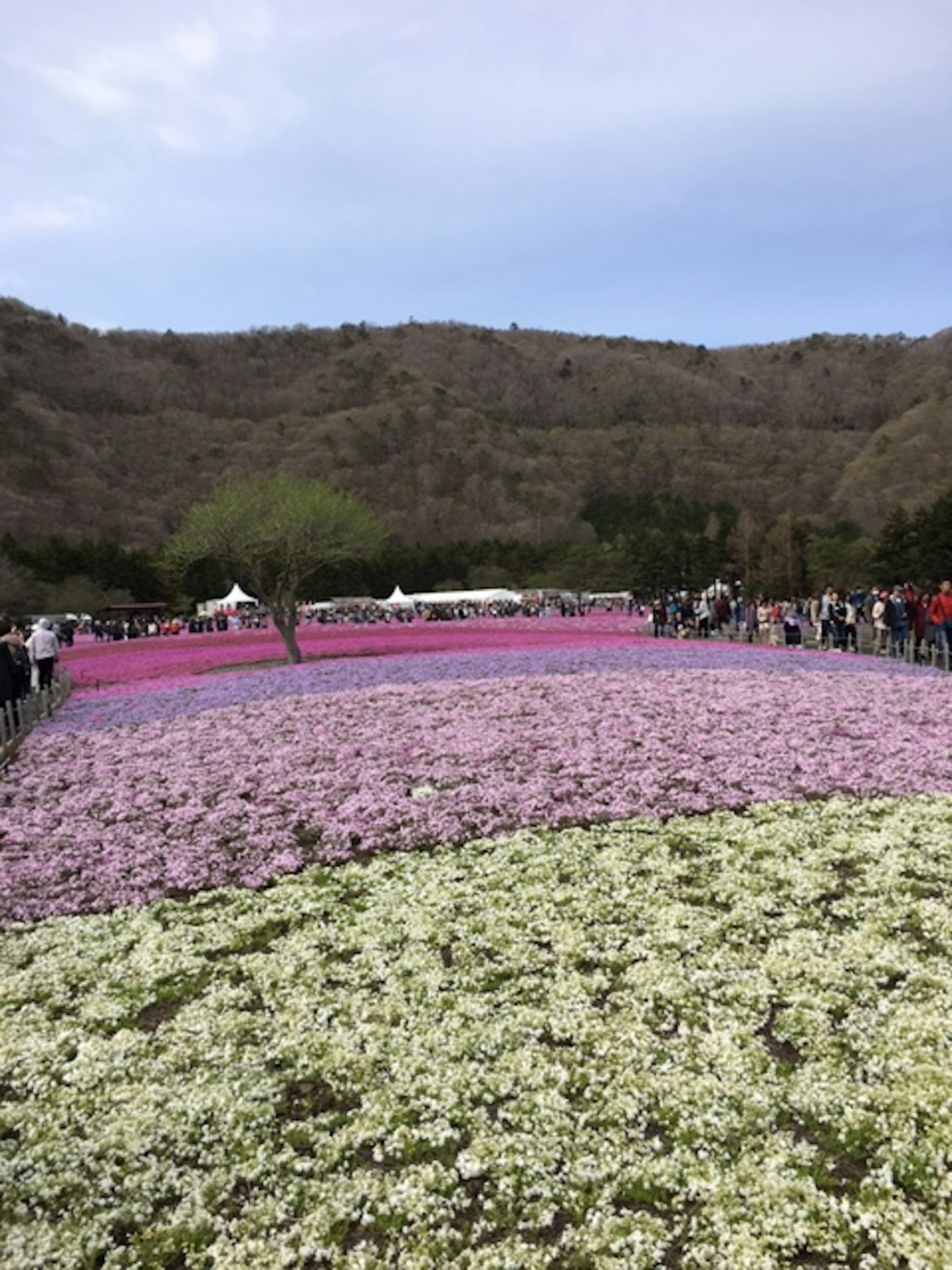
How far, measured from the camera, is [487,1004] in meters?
7.35

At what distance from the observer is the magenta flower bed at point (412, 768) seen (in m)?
11.4

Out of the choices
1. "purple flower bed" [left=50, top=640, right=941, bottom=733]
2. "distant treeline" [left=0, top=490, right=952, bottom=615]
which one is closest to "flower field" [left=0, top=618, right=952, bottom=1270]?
"purple flower bed" [left=50, top=640, right=941, bottom=733]

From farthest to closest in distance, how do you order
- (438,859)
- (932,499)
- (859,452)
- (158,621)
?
(859,452) → (932,499) → (158,621) → (438,859)

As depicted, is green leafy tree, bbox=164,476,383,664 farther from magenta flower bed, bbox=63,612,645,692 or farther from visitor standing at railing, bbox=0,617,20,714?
visitor standing at railing, bbox=0,617,20,714

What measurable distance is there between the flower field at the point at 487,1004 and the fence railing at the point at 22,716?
7.36 ft

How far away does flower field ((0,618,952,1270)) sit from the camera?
510 cm

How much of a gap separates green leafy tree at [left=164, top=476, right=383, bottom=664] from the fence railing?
8.16 metres

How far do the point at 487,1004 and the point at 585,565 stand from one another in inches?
3843

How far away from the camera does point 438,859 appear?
10.8m

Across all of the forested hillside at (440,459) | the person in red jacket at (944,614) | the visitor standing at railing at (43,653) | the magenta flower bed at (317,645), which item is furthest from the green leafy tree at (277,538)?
the forested hillside at (440,459)

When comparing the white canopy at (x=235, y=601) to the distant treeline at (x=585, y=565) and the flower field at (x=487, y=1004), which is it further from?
the flower field at (x=487, y=1004)

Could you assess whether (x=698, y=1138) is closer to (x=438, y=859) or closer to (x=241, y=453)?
(x=438, y=859)

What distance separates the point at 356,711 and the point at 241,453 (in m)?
165

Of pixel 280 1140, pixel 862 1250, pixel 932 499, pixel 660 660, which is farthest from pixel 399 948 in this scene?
pixel 932 499
